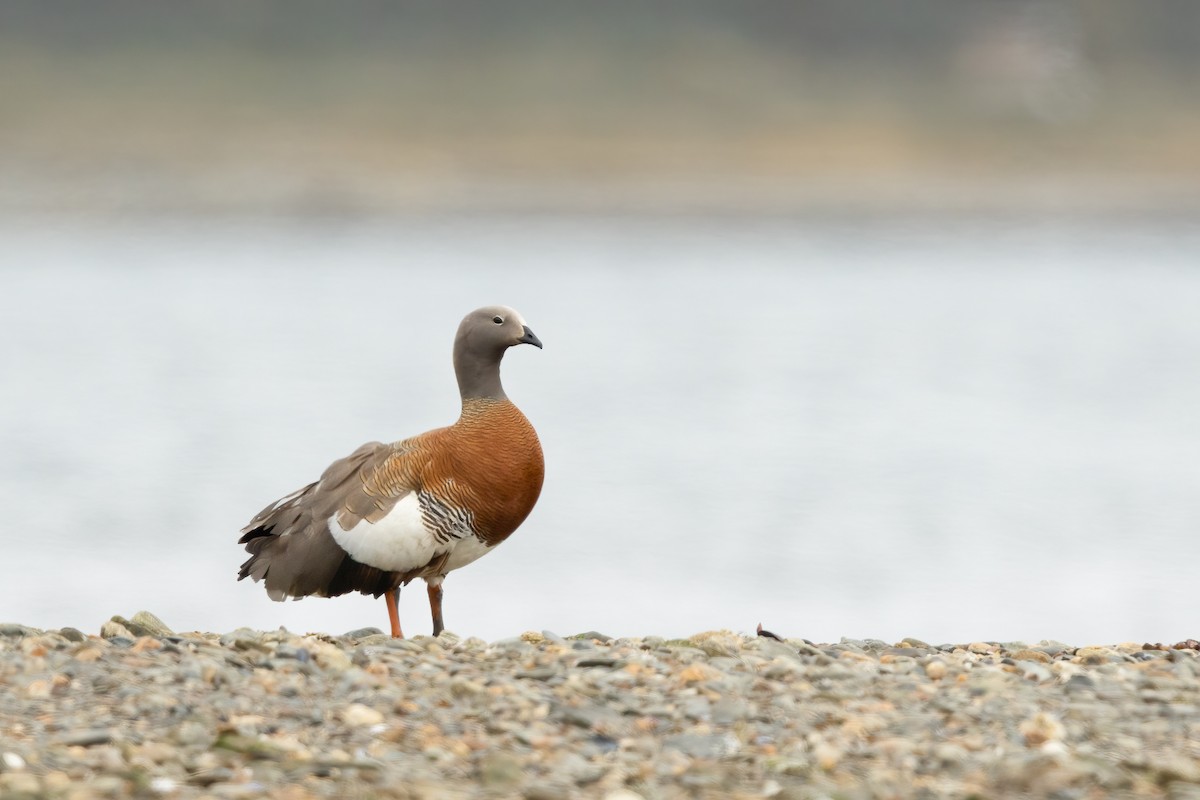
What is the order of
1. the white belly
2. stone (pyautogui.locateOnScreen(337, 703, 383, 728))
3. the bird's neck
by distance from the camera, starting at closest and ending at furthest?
stone (pyautogui.locateOnScreen(337, 703, 383, 728)) < the white belly < the bird's neck

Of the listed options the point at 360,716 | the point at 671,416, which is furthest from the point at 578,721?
the point at 671,416

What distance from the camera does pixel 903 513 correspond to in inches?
939

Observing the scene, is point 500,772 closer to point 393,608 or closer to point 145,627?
point 145,627

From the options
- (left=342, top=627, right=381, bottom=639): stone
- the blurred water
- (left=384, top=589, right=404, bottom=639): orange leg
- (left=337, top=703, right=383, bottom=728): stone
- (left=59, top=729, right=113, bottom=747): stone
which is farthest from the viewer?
the blurred water

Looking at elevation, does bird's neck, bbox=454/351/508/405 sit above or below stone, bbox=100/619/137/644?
above

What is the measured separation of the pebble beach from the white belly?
1.29 metres

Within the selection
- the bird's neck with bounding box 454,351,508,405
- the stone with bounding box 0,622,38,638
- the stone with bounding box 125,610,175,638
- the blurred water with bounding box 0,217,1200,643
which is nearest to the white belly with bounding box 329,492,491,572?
the bird's neck with bounding box 454,351,508,405

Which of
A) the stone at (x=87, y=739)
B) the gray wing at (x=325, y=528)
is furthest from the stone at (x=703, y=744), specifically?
the gray wing at (x=325, y=528)

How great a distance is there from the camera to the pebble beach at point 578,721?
548 centimetres

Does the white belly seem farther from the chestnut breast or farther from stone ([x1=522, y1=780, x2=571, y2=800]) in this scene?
stone ([x1=522, y1=780, x2=571, y2=800])

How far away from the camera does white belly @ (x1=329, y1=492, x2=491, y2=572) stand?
8.78 metres

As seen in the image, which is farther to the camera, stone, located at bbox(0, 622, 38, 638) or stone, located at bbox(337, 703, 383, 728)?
stone, located at bbox(0, 622, 38, 638)


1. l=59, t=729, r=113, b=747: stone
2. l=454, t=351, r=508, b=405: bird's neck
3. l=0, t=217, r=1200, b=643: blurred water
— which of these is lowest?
l=59, t=729, r=113, b=747: stone

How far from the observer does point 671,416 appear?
108 ft
